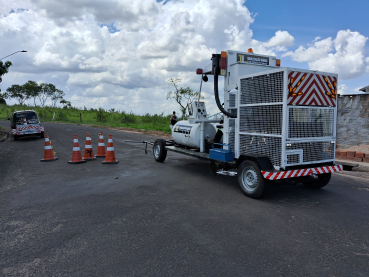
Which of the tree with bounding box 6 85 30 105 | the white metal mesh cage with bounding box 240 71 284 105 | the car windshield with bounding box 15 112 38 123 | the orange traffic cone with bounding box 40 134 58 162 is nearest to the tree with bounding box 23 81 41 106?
the tree with bounding box 6 85 30 105

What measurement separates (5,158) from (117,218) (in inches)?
348

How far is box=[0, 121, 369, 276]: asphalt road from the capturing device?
3541 millimetres

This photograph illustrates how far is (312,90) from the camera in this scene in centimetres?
616

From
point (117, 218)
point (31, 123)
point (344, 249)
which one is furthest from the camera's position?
point (31, 123)

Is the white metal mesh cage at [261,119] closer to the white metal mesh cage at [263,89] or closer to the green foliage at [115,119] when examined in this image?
the white metal mesh cage at [263,89]

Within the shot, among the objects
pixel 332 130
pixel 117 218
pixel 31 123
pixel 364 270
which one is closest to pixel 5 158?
pixel 31 123

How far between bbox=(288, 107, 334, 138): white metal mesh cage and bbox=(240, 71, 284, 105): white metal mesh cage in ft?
1.44

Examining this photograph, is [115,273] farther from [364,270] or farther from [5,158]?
[5,158]

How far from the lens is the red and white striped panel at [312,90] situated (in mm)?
5871

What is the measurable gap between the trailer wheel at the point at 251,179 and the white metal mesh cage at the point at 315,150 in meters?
0.69

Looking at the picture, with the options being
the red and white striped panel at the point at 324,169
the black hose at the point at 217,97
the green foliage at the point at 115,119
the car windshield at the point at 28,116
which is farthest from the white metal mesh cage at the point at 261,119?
the green foliage at the point at 115,119

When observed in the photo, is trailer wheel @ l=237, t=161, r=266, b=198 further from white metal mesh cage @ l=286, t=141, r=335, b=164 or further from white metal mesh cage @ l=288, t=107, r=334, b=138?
white metal mesh cage @ l=288, t=107, r=334, b=138

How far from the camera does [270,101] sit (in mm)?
6102

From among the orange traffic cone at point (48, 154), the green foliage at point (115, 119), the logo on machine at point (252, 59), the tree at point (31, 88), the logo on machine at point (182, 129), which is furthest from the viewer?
the tree at point (31, 88)
